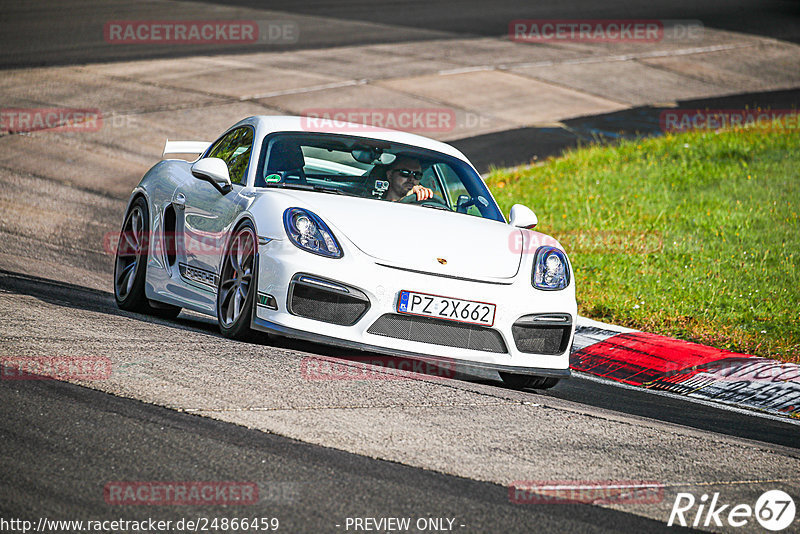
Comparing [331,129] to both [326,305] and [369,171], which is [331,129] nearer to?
[369,171]

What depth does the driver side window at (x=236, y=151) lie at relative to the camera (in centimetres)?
711

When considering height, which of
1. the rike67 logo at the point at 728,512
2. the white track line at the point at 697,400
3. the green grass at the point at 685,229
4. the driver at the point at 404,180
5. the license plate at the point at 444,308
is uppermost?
the driver at the point at 404,180

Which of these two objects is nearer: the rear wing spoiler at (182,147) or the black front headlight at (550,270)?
the black front headlight at (550,270)

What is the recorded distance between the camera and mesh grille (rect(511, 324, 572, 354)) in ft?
20.2

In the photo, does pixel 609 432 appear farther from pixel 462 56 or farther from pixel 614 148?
pixel 462 56

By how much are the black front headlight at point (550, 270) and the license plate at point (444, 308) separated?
47cm

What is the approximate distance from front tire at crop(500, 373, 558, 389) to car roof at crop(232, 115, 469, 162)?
1.82 metres

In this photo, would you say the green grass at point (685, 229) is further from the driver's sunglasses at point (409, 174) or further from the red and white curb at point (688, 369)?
the driver's sunglasses at point (409, 174)

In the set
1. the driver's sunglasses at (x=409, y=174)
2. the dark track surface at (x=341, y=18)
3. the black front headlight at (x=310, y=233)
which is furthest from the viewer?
the dark track surface at (x=341, y=18)

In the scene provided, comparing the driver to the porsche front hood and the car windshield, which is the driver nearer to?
the car windshield

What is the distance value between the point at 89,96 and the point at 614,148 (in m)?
8.58

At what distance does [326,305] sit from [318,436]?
1.34 meters

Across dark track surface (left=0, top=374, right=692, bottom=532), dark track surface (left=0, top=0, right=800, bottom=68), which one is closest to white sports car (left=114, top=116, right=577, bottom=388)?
dark track surface (left=0, top=374, right=692, bottom=532)

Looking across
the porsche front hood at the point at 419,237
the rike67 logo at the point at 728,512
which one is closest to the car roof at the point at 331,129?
the porsche front hood at the point at 419,237
